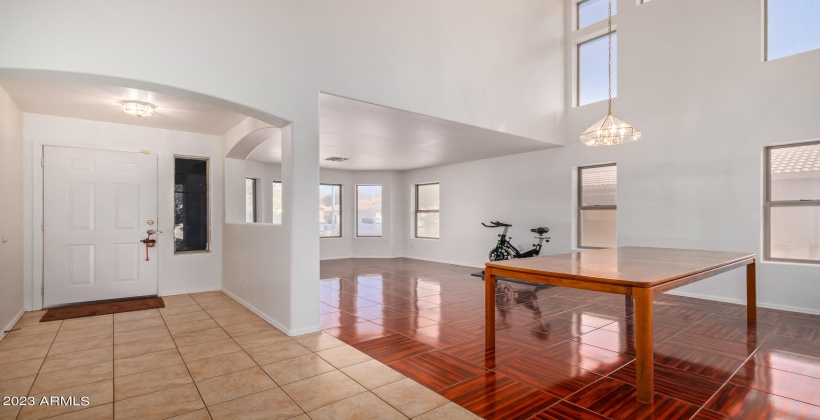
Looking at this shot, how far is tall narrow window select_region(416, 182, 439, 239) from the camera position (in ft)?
30.0

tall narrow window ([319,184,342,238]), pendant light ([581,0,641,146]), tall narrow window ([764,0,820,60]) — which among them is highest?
tall narrow window ([764,0,820,60])

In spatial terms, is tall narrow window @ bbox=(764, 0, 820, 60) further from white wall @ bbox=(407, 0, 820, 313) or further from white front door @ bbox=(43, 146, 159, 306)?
white front door @ bbox=(43, 146, 159, 306)

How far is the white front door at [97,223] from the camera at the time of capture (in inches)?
179

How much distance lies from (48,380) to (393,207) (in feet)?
24.6

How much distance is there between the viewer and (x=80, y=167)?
4.73m

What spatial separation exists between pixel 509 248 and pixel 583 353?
3.97 metres

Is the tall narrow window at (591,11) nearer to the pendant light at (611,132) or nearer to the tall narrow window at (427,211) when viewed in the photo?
the pendant light at (611,132)

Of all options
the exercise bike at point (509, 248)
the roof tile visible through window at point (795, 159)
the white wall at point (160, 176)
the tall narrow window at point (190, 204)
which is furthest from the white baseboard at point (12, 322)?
the roof tile visible through window at point (795, 159)

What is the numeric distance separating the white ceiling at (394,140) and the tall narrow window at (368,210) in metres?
1.42

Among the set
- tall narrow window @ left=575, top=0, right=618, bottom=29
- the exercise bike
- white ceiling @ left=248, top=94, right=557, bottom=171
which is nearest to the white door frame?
white ceiling @ left=248, top=94, right=557, bottom=171

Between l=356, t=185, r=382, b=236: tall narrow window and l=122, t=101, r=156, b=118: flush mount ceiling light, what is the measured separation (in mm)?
6000

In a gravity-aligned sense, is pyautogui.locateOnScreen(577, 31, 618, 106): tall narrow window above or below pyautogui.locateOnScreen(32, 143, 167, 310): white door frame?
above

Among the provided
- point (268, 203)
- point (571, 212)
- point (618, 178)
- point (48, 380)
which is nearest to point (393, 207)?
point (268, 203)

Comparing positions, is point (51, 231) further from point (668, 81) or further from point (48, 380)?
point (668, 81)
